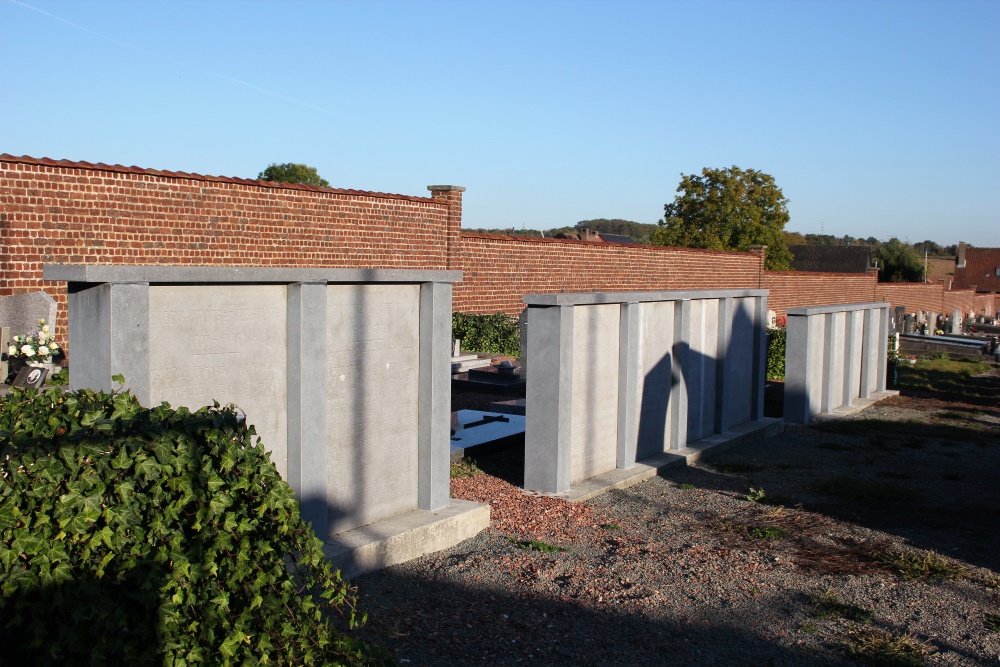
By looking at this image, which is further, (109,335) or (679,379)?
(679,379)

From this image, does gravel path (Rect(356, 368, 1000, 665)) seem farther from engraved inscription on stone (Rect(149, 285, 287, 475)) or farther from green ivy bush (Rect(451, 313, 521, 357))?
green ivy bush (Rect(451, 313, 521, 357))

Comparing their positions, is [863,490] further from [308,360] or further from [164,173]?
[164,173]

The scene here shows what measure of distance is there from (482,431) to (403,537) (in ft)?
15.0

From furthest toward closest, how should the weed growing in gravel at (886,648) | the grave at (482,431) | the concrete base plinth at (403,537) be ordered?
the grave at (482,431)
the concrete base plinth at (403,537)
the weed growing in gravel at (886,648)

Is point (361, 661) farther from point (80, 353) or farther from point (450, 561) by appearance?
point (450, 561)

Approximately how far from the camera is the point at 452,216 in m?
20.0

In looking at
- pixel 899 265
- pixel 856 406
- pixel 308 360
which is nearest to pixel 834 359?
pixel 856 406

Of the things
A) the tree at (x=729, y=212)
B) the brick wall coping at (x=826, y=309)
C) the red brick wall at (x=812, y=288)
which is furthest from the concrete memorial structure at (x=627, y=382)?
the tree at (x=729, y=212)

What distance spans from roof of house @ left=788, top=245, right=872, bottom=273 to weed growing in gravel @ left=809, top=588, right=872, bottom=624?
67.4 metres

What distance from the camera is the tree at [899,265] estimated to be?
65.4 metres

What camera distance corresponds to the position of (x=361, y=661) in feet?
11.3

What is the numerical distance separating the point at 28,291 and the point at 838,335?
41.2 ft

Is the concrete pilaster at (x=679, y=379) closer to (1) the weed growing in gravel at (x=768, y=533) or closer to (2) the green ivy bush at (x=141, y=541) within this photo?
(1) the weed growing in gravel at (x=768, y=533)

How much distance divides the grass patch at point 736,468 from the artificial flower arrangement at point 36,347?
27.1 ft
